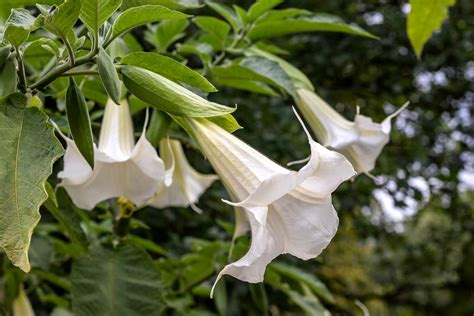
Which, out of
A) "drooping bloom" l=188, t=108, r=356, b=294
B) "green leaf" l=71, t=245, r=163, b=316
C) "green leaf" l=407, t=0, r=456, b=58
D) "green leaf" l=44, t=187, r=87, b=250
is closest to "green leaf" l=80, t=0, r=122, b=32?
"drooping bloom" l=188, t=108, r=356, b=294

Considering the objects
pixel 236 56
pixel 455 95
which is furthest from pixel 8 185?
pixel 455 95

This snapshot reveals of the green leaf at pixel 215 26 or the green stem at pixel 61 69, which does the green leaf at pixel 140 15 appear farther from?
the green leaf at pixel 215 26

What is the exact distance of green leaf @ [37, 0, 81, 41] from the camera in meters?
0.49

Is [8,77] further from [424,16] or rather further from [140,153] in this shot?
[424,16]

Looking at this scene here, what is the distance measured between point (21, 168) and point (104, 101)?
0.37m

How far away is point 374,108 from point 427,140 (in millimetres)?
226

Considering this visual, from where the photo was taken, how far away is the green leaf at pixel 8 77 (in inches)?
20.3

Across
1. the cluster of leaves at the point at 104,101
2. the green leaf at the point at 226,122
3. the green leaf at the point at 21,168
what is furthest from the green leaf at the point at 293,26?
the green leaf at the point at 21,168

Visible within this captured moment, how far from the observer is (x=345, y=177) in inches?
20.5

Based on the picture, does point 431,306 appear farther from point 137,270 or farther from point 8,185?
point 8,185

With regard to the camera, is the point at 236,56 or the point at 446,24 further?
the point at 446,24

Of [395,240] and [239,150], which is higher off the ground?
[239,150]

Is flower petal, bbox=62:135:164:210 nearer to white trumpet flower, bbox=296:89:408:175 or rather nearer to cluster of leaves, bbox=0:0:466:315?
cluster of leaves, bbox=0:0:466:315

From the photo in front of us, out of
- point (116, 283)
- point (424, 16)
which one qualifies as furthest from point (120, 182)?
point (424, 16)
